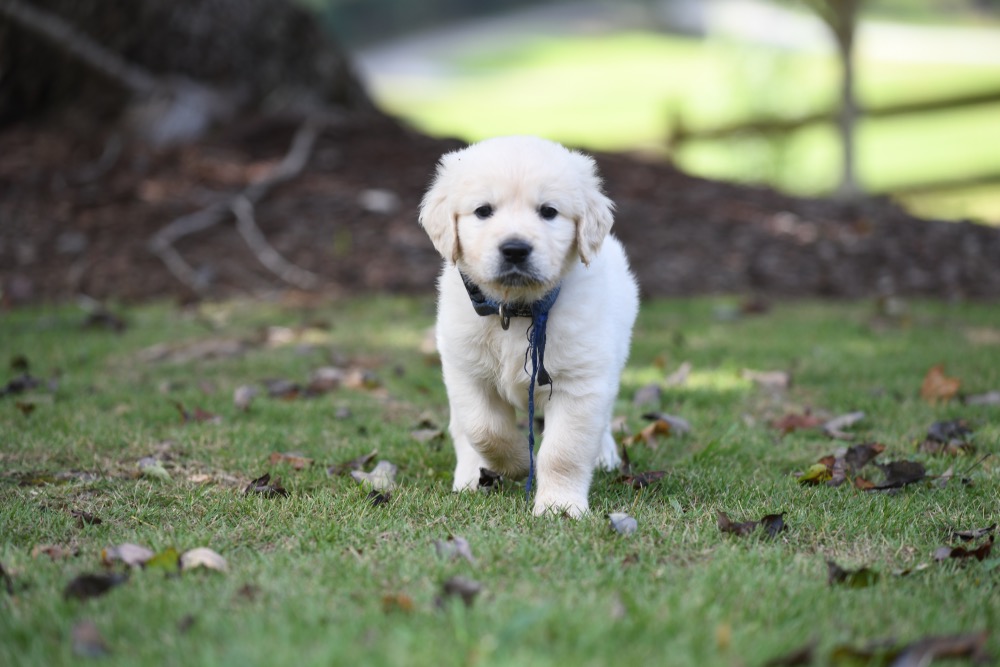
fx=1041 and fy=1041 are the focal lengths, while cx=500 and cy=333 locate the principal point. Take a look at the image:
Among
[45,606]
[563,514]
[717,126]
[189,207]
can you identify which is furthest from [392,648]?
[717,126]

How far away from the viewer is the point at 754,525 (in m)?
3.12

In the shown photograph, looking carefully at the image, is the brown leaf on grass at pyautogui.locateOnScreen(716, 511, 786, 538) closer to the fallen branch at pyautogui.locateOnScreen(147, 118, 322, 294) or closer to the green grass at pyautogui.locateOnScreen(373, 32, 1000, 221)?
the fallen branch at pyautogui.locateOnScreen(147, 118, 322, 294)

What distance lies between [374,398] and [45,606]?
263cm

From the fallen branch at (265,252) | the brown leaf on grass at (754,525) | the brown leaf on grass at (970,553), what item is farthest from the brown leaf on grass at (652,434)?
the fallen branch at (265,252)

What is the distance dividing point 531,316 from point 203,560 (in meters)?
1.31

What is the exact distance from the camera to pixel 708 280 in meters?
7.84

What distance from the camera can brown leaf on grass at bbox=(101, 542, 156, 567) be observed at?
9.08ft

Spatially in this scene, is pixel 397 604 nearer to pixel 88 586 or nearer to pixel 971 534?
pixel 88 586

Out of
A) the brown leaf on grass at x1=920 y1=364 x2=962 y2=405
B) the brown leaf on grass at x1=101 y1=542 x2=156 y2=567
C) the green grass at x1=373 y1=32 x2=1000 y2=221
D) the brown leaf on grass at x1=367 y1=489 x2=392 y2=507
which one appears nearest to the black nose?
the brown leaf on grass at x1=367 y1=489 x2=392 y2=507

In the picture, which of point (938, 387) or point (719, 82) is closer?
point (938, 387)

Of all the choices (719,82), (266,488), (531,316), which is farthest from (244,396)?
(719,82)

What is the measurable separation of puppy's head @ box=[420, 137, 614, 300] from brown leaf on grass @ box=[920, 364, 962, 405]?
7.36ft

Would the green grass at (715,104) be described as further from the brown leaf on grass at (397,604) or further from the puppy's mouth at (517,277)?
the brown leaf on grass at (397,604)

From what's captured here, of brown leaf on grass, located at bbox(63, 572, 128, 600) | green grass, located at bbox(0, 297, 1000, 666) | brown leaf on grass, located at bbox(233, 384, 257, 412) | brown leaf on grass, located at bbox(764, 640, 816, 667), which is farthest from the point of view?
brown leaf on grass, located at bbox(233, 384, 257, 412)
